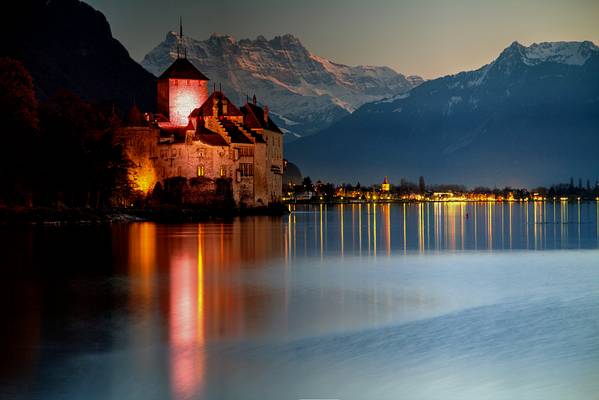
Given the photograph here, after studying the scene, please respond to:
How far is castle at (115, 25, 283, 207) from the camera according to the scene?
90.5 meters

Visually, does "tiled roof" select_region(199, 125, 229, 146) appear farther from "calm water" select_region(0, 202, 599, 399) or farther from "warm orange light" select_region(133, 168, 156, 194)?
"calm water" select_region(0, 202, 599, 399)

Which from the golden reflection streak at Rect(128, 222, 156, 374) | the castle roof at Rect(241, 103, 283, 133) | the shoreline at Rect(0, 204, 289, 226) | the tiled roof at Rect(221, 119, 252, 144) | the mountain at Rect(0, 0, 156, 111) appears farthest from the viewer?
the mountain at Rect(0, 0, 156, 111)

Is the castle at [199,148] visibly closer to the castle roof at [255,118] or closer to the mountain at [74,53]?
the castle roof at [255,118]

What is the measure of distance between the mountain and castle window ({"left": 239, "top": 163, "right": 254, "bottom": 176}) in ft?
251

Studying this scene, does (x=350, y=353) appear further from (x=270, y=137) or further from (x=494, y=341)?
(x=270, y=137)

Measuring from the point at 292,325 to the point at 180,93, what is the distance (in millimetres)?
81262

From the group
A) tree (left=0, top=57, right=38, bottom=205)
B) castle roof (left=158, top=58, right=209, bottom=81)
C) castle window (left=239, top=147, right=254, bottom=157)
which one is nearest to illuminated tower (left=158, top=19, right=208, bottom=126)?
castle roof (left=158, top=58, right=209, bottom=81)

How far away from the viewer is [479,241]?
58719 millimetres

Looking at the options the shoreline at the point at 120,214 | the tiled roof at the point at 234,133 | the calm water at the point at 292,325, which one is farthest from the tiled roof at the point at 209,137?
the calm water at the point at 292,325

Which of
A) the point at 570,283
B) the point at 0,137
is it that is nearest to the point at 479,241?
the point at 570,283

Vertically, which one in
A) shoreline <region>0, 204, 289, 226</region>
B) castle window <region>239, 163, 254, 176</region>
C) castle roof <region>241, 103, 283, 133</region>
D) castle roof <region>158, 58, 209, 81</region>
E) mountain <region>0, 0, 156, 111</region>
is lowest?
shoreline <region>0, 204, 289, 226</region>

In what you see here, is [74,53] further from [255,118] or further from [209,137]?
[209,137]

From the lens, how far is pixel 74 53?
184 metres

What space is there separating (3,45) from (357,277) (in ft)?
457
